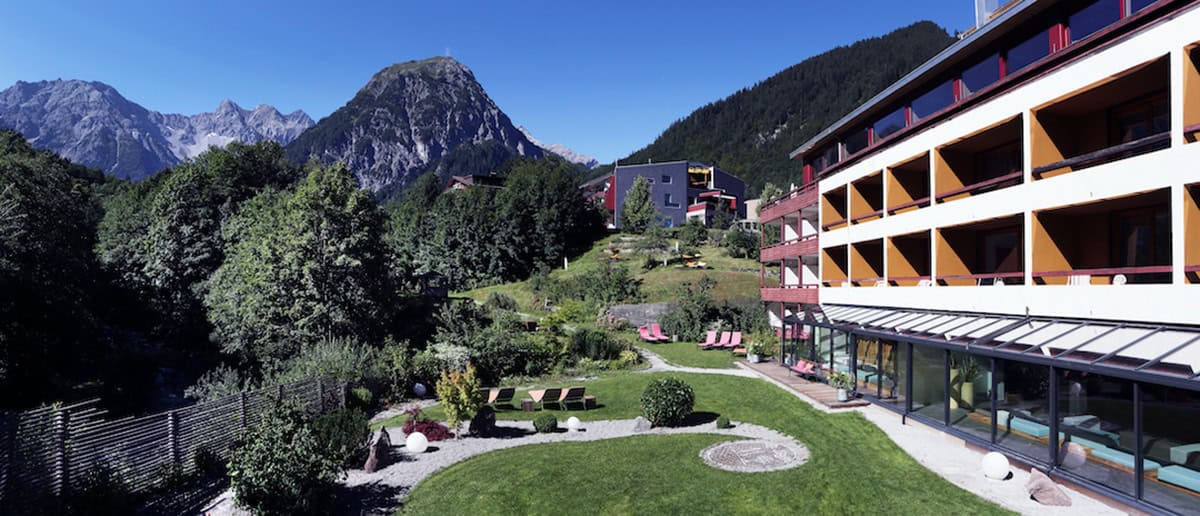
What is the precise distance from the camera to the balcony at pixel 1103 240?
1238cm

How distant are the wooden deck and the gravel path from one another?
3409 mm

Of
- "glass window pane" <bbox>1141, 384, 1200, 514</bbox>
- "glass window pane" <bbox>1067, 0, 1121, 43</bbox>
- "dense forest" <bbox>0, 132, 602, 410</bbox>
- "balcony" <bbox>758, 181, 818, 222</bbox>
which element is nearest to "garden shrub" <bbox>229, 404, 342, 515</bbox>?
"dense forest" <bbox>0, 132, 602, 410</bbox>

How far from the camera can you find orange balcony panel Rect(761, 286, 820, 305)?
2806 cm

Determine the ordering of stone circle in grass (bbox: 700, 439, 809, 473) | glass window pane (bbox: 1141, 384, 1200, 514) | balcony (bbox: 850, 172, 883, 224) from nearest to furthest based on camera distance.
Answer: glass window pane (bbox: 1141, 384, 1200, 514)
stone circle in grass (bbox: 700, 439, 809, 473)
balcony (bbox: 850, 172, 883, 224)

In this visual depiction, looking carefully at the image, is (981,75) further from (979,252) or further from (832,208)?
(832,208)

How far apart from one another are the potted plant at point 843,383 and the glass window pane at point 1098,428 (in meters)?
7.04

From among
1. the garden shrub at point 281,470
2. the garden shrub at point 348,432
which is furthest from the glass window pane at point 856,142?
the garden shrub at point 281,470

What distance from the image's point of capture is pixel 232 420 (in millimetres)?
14844

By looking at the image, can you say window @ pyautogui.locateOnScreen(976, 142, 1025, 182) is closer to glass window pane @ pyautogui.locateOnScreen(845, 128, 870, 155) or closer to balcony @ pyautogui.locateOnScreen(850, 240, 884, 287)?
glass window pane @ pyautogui.locateOnScreen(845, 128, 870, 155)

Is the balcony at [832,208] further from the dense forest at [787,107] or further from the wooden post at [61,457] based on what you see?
the dense forest at [787,107]

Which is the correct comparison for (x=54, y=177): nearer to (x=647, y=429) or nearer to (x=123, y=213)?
(x=123, y=213)

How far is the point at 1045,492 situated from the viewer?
999 cm

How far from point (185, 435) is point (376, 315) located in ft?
60.2

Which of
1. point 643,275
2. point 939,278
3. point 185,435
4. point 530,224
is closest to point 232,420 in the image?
point 185,435
